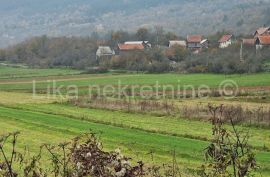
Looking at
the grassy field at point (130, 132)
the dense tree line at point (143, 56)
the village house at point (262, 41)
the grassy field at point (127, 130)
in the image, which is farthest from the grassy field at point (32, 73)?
the grassy field at point (130, 132)

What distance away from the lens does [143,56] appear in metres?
95.9

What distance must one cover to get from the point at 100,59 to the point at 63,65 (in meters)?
10.4

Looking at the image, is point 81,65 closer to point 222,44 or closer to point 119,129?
point 222,44

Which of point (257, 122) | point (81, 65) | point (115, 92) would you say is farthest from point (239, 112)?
point (81, 65)

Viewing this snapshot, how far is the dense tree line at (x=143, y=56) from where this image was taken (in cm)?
8254

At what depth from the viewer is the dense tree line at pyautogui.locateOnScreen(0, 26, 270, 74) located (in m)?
82.5

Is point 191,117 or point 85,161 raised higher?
point 85,161

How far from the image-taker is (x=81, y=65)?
106438mm

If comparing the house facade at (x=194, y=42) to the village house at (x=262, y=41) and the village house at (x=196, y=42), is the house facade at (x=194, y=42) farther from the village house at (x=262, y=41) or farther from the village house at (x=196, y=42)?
the village house at (x=262, y=41)

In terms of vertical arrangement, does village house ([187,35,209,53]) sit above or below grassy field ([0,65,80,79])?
above

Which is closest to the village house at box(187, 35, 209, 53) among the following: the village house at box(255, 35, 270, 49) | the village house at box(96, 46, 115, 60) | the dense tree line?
the dense tree line

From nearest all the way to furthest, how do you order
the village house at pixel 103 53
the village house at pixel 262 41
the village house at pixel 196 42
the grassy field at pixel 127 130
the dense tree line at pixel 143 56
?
the grassy field at pixel 127 130, the dense tree line at pixel 143 56, the village house at pixel 262 41, the village house at pixel 103 53, the village house at pixel 196 42

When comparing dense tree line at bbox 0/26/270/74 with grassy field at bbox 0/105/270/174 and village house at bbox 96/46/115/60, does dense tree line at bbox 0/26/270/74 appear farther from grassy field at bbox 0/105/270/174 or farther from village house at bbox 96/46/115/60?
grassy field at bbox 0/105/270/174

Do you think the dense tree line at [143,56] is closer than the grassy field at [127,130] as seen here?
No
